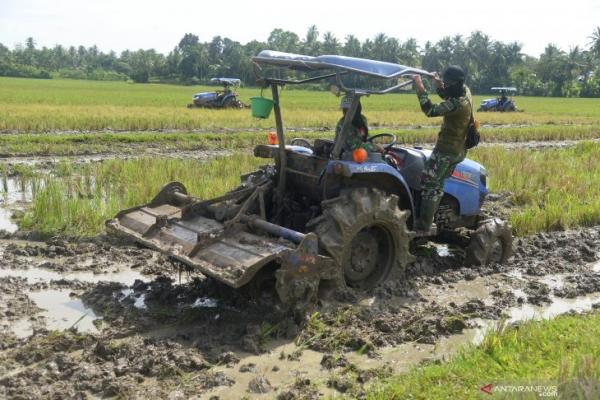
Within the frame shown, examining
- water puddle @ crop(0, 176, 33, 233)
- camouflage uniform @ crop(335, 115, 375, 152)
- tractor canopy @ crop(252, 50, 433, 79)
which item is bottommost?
water puddle @ crop(0, 176, 33, 233)

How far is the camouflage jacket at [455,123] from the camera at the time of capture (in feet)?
21.1

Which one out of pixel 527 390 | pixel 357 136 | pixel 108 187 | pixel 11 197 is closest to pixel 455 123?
pixel 357 136

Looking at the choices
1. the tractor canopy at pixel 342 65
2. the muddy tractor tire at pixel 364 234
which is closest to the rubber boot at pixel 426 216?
the muddy tractor tire at pixel 364 234

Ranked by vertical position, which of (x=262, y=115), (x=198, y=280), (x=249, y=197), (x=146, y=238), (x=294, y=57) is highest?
(x=294, y=57)

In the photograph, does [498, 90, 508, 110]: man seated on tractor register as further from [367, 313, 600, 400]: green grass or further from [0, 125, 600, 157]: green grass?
[367, 313, 600, 400]: green grass

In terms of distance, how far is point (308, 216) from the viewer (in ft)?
21.4

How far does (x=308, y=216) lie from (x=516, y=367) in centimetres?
276

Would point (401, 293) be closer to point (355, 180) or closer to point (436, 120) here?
point (355, 180)

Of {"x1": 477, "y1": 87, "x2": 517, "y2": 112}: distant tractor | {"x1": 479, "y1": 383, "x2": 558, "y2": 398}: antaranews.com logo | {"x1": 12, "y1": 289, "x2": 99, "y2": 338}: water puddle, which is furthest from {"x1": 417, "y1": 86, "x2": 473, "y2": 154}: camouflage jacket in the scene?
{"x1": 477, "y1": 87, "x2": 517, "y2": 112}: distant tractor

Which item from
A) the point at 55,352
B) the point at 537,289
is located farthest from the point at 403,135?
the point at 55,352

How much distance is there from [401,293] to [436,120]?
24.5 meters

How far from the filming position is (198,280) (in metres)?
6.43

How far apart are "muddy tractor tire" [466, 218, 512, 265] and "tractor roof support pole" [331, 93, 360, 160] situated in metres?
2.20

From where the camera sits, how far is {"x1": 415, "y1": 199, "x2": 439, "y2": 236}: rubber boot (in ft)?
22.2
